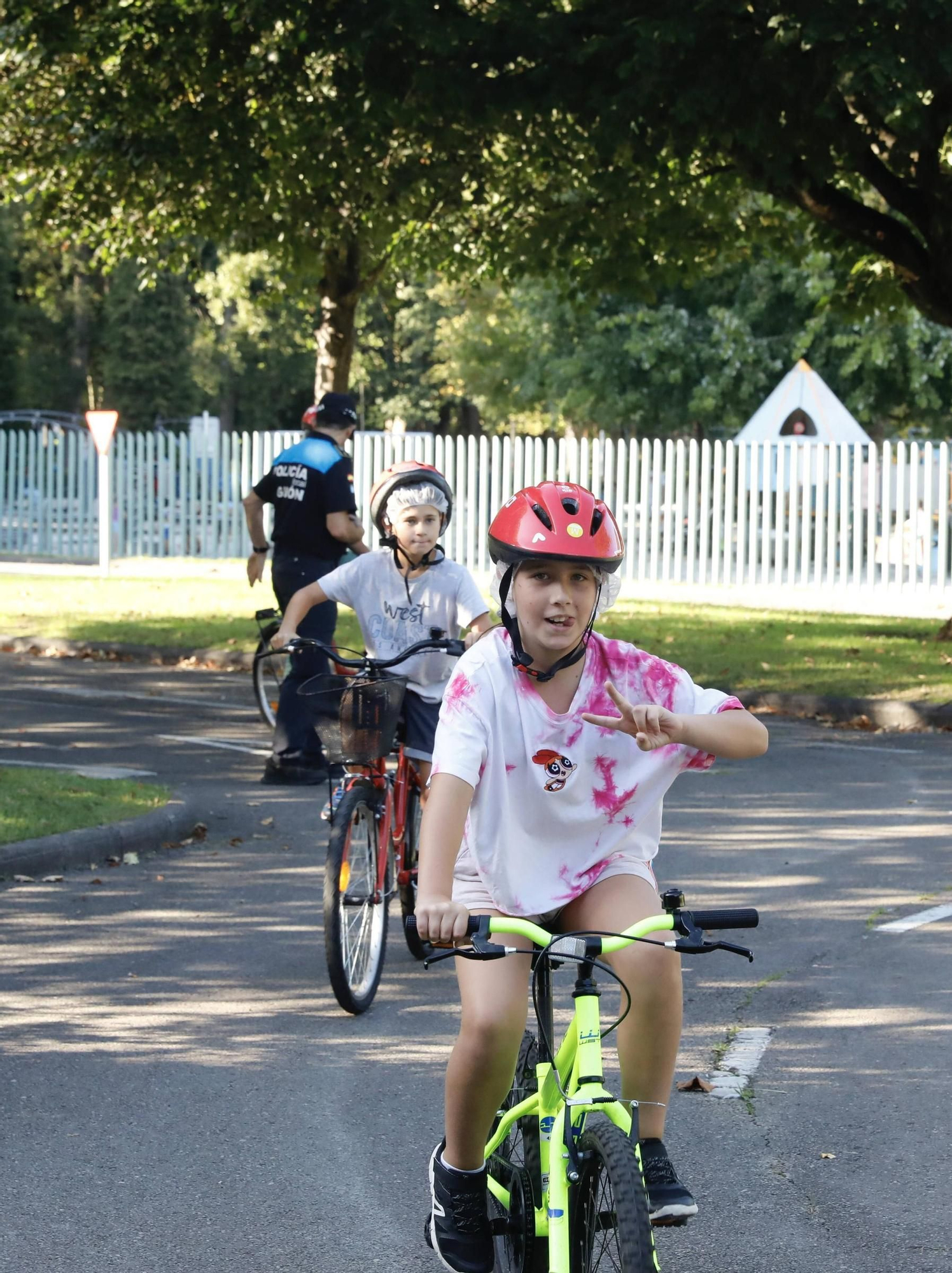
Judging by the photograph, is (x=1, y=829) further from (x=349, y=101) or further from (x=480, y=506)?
(x=480, y=506)

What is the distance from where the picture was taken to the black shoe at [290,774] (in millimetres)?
10891

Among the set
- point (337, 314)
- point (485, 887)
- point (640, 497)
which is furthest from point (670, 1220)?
point (640, 497)

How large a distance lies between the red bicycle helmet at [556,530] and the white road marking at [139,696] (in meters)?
10.9

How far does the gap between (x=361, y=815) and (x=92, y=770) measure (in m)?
4.82

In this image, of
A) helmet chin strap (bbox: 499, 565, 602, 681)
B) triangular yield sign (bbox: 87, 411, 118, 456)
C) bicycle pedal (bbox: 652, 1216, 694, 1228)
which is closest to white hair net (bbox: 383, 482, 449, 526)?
helmet chin strap (bbox: 499, 565, 602, 681)

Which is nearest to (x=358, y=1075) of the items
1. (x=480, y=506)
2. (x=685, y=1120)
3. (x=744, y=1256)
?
(x=685, y=1120)

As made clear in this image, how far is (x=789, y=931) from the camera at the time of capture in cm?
730

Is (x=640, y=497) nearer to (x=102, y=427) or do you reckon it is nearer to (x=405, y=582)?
(x=102, y=427)

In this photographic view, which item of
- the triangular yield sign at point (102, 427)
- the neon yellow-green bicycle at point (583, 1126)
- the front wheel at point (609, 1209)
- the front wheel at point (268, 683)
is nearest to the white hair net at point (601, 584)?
the neon yellow-green bicycle at point (583, 1126)

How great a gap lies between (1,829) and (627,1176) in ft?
20.3

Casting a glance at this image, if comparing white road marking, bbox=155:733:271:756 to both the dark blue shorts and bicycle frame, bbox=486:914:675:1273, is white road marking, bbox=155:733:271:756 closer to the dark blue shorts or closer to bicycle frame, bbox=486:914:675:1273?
the dark blue shorts

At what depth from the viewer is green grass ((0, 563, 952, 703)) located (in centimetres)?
1514

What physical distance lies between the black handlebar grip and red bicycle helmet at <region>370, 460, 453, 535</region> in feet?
12.6

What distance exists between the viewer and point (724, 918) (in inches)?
121
